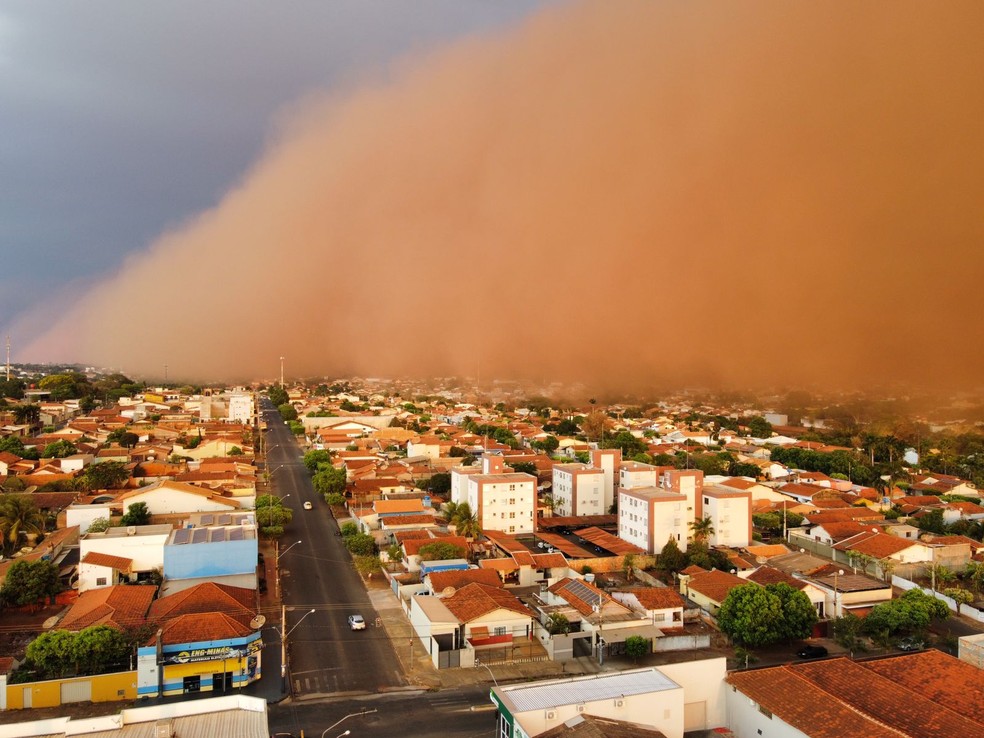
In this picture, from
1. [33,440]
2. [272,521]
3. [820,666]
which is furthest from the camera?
[33,440]

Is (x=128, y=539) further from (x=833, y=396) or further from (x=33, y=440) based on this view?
(x=833, y=396)

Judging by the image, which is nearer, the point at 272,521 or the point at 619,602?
the point at 619,602

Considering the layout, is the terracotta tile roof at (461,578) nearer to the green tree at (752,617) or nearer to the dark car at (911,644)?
the green tree at (752,617)

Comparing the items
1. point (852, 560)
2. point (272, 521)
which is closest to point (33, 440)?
point (272, 521)

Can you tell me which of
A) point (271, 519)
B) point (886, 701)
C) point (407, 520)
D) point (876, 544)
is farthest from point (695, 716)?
point (271, 519)

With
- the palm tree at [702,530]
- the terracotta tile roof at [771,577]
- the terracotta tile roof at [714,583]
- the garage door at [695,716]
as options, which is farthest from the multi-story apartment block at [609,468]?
the garage door at [695,716]

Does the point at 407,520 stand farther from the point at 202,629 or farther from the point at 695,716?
the point at 695,716

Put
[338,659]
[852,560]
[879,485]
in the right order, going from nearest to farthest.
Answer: [338,659], [852,560], [879,485]
